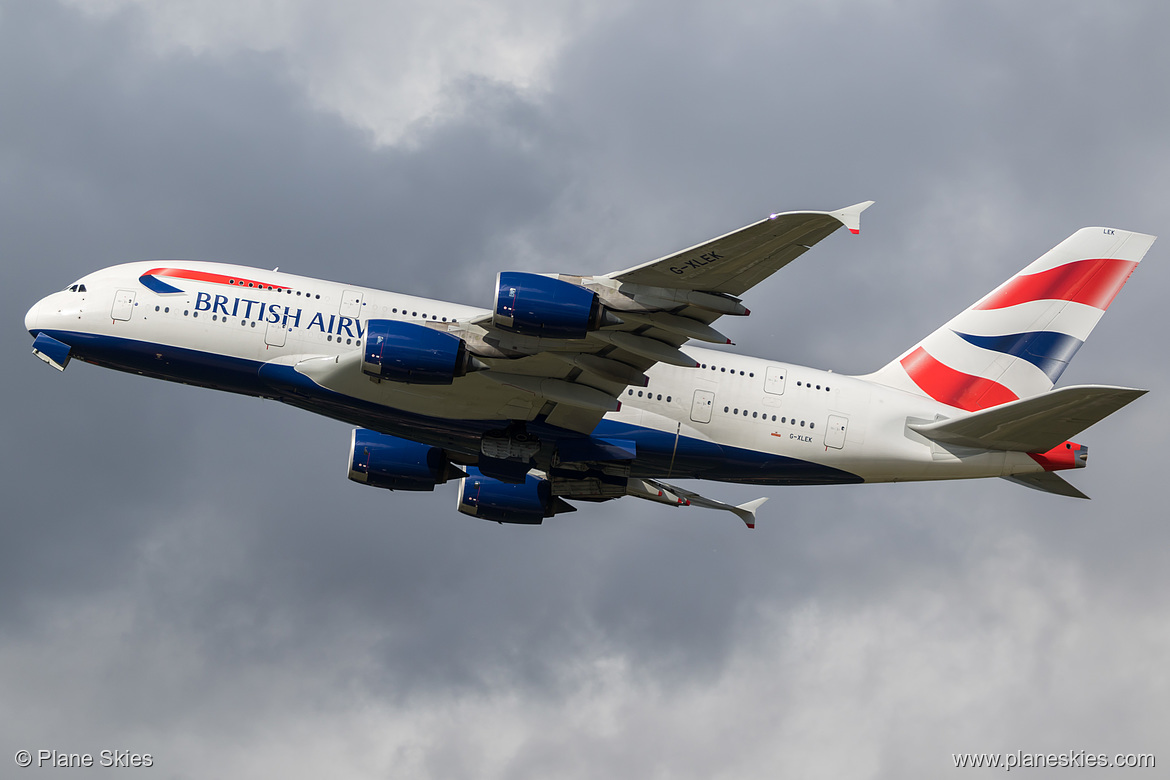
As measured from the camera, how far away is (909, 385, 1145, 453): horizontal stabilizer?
3125cm

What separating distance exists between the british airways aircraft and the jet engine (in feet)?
0.77

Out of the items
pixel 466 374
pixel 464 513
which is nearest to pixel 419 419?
pixel 466 374

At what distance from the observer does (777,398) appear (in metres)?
36.7

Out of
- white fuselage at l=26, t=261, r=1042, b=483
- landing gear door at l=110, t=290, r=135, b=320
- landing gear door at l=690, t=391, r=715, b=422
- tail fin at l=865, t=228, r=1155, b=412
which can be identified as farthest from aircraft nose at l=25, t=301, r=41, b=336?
tail fin at l=865, t=228, r=1155, b=412

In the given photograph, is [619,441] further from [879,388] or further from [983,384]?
[983,384]

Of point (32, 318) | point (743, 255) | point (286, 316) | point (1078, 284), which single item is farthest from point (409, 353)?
point (1078, 284)

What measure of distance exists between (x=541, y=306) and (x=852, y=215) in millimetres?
8487

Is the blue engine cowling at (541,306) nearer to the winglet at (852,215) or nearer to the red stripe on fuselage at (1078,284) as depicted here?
the winglet at (852,215)

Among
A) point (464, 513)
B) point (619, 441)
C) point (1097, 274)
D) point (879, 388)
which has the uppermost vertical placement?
point (1097, 274)

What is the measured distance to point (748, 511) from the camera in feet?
137

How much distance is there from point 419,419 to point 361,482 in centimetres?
616

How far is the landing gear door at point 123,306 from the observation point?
3591 cm

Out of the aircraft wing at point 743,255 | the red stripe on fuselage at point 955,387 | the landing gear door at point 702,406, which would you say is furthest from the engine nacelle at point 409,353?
the red stripe on fuselage at point 955,387

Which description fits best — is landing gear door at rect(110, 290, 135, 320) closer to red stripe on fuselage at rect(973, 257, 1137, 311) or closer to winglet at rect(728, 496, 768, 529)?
winglet at rect(728, 496, 768, 529)
